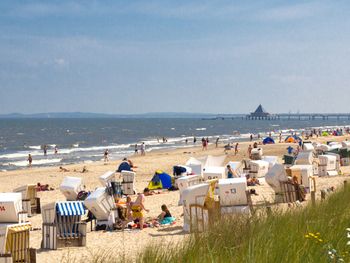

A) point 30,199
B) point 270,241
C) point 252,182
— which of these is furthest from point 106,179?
point 270,241

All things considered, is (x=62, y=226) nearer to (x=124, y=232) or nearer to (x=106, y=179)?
(x=124, y=232)

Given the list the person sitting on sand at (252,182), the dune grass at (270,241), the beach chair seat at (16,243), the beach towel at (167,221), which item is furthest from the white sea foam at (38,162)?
the dune grass at (270,241)

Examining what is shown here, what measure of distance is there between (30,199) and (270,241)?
1234cm

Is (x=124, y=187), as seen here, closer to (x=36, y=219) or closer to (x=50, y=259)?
(x=36, y=219)

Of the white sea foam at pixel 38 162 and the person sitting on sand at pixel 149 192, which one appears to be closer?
the person sitting on sand at pixel 149 192

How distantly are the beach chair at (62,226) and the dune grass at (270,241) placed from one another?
5.58m

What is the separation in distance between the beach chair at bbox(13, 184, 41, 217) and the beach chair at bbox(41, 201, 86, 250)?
4918 mm

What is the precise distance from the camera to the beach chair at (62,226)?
10.6m

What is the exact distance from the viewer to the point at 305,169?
1545 cm

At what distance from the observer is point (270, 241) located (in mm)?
4578

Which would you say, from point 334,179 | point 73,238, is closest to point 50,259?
point 73,238

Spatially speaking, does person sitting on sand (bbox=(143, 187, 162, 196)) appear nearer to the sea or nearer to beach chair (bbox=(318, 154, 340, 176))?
beach chair (bbox=(318, 154, 340, 176))

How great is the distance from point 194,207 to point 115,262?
600 cm

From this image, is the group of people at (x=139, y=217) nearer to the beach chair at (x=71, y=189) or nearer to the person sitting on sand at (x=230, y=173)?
the beach chair at (x=71, y=189)
